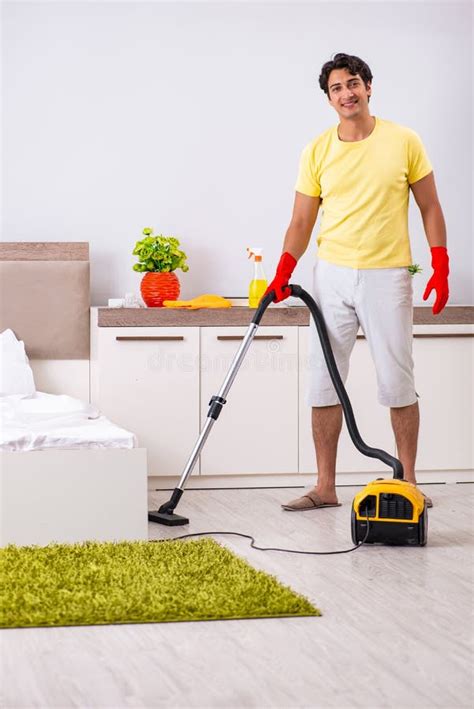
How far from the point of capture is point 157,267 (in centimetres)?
448

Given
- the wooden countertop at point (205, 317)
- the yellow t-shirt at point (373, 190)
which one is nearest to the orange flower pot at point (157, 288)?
the wooden countertop at point (205, 317)

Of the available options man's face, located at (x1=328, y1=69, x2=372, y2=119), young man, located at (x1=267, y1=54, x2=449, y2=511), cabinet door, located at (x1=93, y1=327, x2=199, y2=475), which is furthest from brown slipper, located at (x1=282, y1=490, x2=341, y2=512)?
man's face, located at (x1=328, y1=69, x2=372, y2=119)

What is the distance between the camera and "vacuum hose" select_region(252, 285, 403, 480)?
323 cm

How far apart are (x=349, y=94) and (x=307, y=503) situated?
4.67 ft

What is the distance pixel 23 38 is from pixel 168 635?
3.23m

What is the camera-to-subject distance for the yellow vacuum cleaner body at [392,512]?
3039mm

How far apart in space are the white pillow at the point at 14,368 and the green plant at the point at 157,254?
0.59m

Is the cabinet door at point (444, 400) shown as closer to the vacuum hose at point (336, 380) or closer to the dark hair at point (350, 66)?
the vacuum hose at point (336, 380)

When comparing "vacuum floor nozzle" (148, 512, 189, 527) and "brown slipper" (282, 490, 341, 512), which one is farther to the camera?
"brown slipper" (282, 490, 341, 512)

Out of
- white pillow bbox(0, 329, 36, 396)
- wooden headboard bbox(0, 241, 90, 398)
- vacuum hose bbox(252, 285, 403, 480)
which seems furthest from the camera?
wooden headboard bbox(0, 241, 90, 398)

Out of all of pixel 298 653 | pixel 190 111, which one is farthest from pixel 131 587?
pixel 190 111

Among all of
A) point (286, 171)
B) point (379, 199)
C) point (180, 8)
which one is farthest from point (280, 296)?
point (180, 8)

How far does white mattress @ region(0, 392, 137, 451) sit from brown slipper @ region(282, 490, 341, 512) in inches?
29.3

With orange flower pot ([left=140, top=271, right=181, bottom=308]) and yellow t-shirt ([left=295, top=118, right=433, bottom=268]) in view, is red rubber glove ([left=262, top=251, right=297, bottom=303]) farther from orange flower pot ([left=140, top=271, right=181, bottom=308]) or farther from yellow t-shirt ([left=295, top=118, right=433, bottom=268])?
orange flower pot ([left=140, top=271, right=181, bottom=308])
